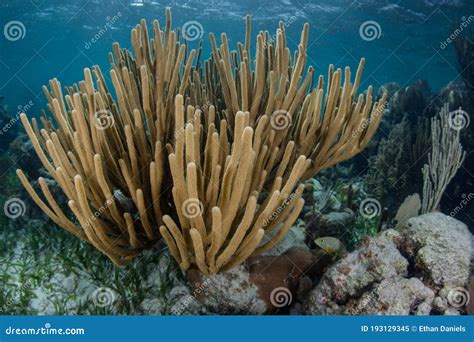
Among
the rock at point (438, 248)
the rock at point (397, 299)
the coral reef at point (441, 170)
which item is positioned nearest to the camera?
the rock at point (397, 299)

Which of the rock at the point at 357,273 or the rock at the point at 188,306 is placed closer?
the rock at the point at 357,273

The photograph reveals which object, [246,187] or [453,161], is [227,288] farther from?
[453,161]

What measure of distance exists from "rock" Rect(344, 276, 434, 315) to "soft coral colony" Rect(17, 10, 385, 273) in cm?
85

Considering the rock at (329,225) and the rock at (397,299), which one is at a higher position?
the rock at (397,299)

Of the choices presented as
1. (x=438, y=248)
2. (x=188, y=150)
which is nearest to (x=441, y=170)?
(x=438, y=248)

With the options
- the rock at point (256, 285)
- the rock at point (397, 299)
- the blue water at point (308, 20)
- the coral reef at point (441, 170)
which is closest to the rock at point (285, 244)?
the rock at point (256, 285)

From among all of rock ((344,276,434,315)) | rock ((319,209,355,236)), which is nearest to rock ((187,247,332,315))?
rock ((344,276,434,315))

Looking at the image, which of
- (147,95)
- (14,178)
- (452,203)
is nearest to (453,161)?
(452,203)

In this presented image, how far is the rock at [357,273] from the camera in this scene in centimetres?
296

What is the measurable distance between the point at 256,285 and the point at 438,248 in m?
1.49

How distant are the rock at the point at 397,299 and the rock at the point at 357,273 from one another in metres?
0.10

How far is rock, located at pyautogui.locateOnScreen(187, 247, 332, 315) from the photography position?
314 cm

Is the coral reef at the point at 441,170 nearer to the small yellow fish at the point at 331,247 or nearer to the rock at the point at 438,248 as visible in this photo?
the rock at the point at 438,248

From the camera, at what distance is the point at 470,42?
9.52 metres
